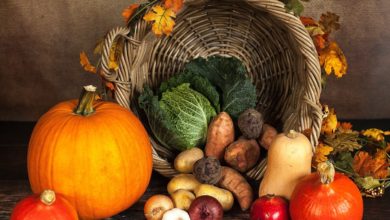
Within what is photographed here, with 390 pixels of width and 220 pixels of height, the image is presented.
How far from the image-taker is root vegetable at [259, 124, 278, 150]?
69.9 inches

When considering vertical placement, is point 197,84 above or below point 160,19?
below

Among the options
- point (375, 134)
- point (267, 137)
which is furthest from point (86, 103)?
point (375, 134)

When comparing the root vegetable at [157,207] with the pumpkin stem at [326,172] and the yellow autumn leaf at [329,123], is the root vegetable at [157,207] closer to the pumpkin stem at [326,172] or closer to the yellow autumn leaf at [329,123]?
the pumpkin stem at [326,172]

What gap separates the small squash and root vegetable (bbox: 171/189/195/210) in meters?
0.22

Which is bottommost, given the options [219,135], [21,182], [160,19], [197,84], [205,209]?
[21,182]

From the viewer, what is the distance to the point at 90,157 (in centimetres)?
150

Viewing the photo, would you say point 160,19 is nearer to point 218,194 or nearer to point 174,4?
point 174,4

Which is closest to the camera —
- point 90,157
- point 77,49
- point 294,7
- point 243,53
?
point 90,157

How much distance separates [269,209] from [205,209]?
17 centimetres

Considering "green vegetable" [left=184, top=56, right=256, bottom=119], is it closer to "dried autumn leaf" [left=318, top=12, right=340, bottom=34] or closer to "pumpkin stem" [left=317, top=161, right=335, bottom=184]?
"dried autumn leaf" [left=318, top=12, right=340, bottom=34]

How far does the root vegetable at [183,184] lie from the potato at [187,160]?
0.05 meters

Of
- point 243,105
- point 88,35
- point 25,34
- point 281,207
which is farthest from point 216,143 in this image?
point 25,34

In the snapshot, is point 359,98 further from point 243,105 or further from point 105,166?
point 105,166

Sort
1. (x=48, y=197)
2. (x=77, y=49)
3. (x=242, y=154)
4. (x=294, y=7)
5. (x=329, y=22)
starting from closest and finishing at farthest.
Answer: (x=48, y=197) < (x=294, y=7) < (x=242, y=154) < (x=329, y=22) < (x=77, y=49)
